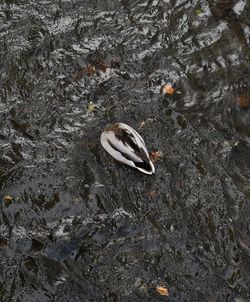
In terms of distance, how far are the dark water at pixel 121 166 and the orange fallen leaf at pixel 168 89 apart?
0.22ft

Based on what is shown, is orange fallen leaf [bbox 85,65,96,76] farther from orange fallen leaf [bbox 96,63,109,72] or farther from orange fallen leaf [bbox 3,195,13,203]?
orange fallen leaf [bbox 3,195,13,203]

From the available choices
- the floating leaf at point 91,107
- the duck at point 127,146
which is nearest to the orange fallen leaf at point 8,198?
the duck at point 127,146

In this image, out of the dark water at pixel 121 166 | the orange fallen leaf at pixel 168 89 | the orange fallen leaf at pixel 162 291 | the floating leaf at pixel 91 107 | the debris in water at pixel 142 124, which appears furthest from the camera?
the orange fallen leaf at pixel 168 89

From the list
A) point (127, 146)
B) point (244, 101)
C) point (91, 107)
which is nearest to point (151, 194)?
point (127, 146)

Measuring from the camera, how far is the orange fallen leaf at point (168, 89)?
7.54 m

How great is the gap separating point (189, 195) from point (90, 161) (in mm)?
1298

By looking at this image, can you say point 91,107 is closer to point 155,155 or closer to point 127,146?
point 127,146

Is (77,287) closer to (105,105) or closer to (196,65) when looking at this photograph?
(105,105)

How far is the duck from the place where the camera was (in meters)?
6.61

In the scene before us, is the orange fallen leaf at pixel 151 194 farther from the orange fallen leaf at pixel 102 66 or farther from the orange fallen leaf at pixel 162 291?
the orange fallen leaf at pixel 102 66

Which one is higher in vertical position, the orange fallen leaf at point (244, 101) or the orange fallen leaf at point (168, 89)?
the orange fallen leaf at point (244, 101)

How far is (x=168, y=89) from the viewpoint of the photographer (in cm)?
757

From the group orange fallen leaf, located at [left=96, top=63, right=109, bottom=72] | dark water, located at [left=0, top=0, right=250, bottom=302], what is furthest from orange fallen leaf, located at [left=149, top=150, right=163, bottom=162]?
orange fallen leaf, located at [left=96, top=63, right=109, bottom=72]

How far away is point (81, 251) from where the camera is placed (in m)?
6.20
